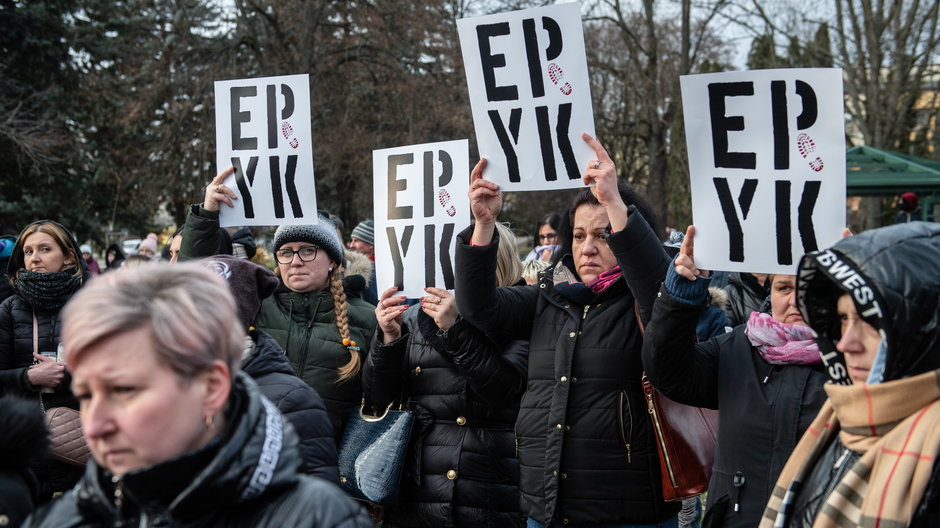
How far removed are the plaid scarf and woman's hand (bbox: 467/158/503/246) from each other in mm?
1868

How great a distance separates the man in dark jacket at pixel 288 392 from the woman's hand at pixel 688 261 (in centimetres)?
131

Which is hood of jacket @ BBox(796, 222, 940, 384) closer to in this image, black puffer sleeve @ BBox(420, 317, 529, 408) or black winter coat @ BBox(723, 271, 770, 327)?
black puffer sleeve @ BBox(420, 317, 529, 408)

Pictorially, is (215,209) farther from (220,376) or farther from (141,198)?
(141,198)

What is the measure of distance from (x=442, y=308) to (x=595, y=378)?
864mm

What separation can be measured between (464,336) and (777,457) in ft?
5.07

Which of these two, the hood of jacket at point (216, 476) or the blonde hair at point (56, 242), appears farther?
the blonde hair at point (56, 242)

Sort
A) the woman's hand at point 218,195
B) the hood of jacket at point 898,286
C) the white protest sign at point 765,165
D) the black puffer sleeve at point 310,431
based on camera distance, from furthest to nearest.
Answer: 1. the woman's hand at point 218,195
2. the white protest sign at point 765,165
3. the black puffer sleeve at point 310,431
4. the hood of jacket at point 898,286

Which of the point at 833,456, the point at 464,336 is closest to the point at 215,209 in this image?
the point at 464,336

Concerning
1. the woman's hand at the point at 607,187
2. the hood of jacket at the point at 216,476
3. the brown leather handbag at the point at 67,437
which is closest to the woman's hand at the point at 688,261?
the woman's hand at the point at 607,187

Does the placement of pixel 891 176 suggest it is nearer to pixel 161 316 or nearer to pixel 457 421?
pixel 457 421

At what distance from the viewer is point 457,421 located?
421 centimetres

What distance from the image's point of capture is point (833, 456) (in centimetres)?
240

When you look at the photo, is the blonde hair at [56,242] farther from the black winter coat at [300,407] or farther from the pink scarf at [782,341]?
the pink scarf at [782,341]

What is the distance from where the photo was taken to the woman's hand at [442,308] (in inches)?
164
